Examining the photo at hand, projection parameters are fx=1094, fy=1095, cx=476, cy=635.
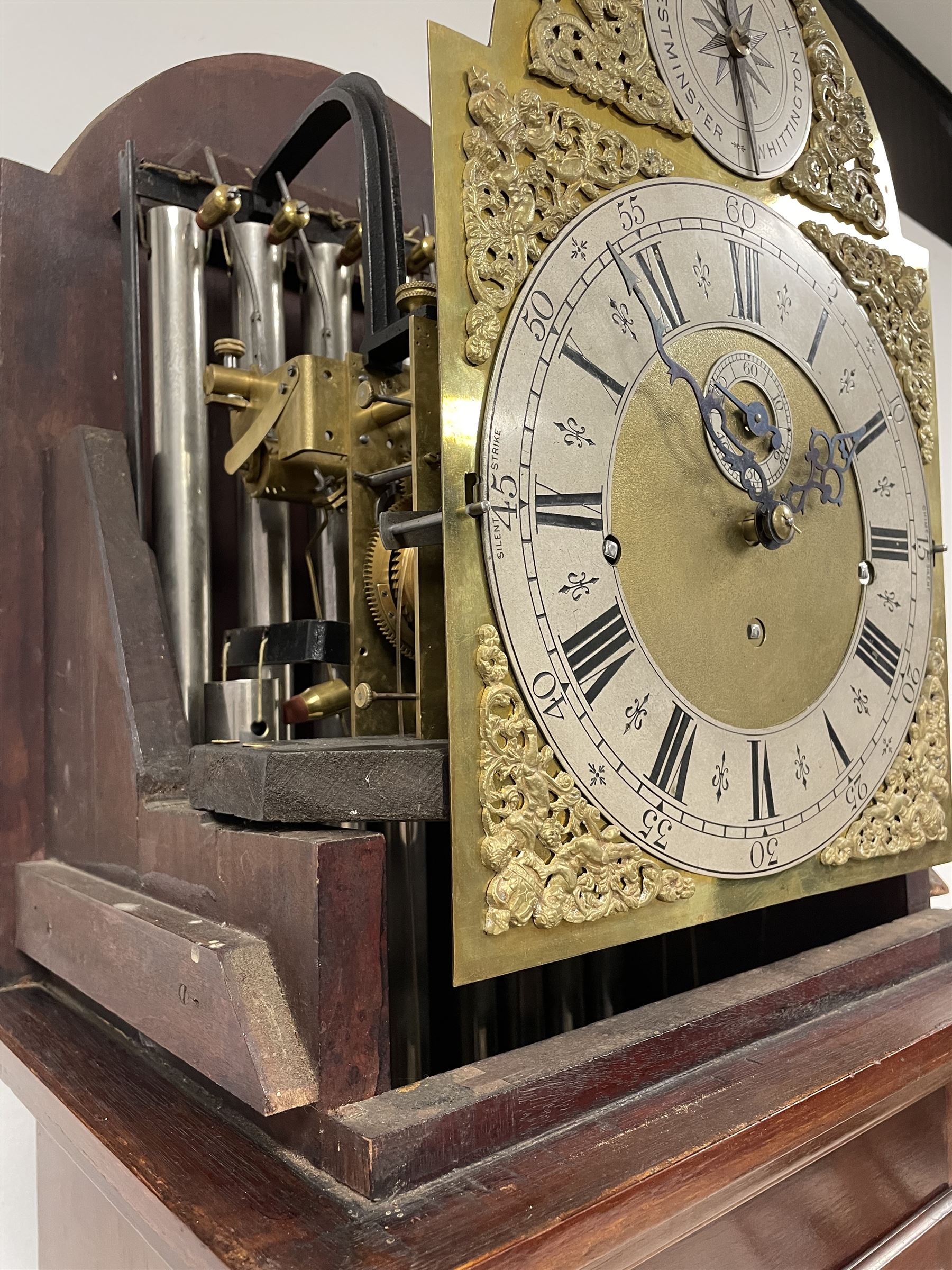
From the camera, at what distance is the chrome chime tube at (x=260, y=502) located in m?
1.19

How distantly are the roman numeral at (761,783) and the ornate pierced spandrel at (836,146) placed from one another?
0.56 meters

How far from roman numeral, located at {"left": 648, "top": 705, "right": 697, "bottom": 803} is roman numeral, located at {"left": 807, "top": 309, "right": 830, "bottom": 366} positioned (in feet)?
1.30

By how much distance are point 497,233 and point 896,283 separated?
58 cm

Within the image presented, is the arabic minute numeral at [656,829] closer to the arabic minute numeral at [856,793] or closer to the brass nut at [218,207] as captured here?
the arabic minute numeral at [856,793]

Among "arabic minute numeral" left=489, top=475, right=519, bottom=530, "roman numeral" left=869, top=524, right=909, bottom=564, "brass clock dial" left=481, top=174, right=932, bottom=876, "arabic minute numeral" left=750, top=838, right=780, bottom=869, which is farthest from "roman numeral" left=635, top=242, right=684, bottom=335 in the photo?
"arabic minute numeral" left=750, top=838, right=780, bottom=869

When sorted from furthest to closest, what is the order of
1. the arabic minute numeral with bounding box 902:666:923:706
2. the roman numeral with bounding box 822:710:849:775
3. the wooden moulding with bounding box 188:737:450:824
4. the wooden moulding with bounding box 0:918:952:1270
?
the arabic minute numeral with bounding box 902:666:923:706 < the roman numeral with bounding box 822:710:849:775 < the wooden moulding with bounding box 188:737:450:824 < the wooden moulding with bounding box 0:918:952:1270

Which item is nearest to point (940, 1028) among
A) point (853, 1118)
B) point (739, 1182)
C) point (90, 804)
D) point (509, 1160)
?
point (853, 1118)

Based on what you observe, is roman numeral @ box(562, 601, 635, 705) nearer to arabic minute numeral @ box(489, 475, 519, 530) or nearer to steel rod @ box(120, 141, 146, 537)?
arabic minute numeral @ box(489, 475, 519, 530)

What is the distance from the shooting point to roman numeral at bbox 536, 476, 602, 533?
791mm

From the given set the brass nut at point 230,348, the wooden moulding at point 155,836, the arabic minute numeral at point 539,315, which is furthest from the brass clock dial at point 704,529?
the brass nut at point 230,348

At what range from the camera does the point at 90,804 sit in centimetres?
99

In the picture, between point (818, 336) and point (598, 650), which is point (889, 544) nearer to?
point (818, 336)

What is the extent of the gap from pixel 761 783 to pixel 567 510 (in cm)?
31

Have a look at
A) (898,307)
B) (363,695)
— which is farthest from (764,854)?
(898,307)
